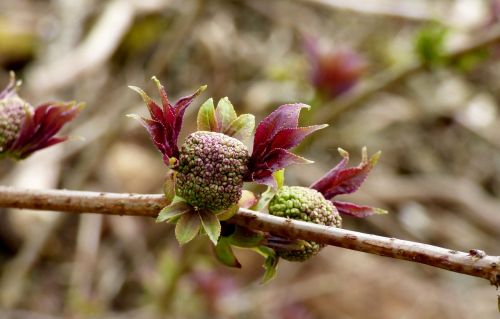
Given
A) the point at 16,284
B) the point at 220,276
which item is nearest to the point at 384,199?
the point at 220,276

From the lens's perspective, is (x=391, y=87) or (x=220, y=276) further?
(x=220, y=276)

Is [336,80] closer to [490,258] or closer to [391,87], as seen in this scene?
[391,87]

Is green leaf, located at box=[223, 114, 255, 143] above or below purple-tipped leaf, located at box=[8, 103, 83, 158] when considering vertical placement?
above

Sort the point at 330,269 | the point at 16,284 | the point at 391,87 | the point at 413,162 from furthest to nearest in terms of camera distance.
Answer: the point at 413,162 → the point at 330,269 → the point at 16,284 → the point at 391,87

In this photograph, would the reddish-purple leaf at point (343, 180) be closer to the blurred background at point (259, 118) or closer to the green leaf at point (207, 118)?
the green leaf at point (207, 118)

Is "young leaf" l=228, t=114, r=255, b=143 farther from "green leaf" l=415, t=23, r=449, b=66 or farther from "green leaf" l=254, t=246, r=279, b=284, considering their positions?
"green leaf" l=415, t=23, r=449, b=66

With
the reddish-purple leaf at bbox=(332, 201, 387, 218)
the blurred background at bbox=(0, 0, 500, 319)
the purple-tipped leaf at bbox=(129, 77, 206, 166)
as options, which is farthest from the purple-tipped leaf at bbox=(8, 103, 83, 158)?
the blurred background at bbox=(0, 0, 500, 319)
